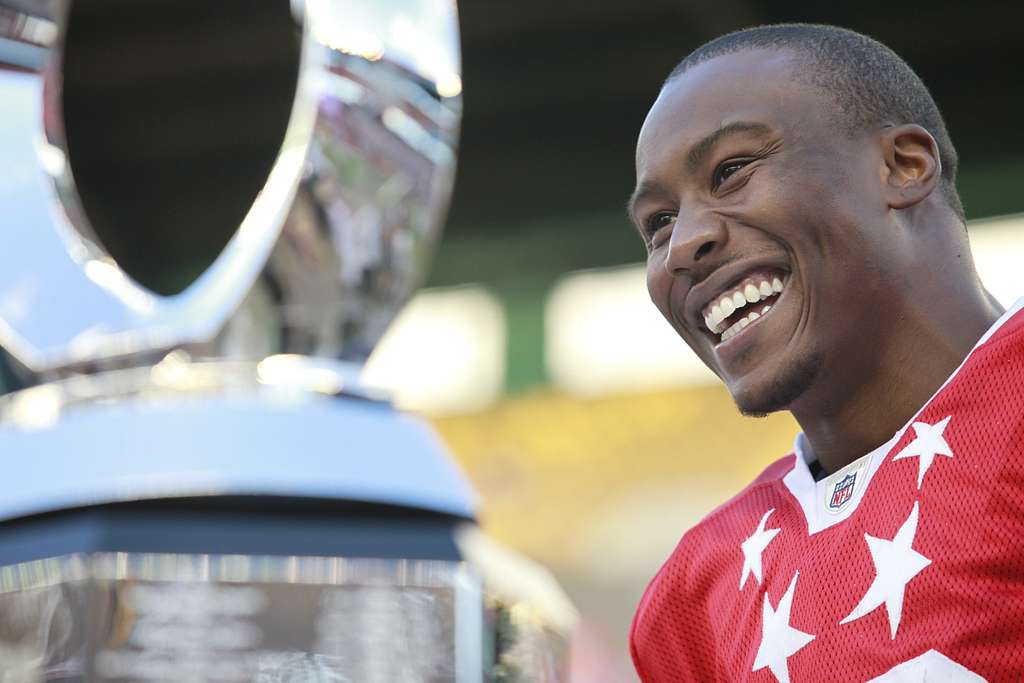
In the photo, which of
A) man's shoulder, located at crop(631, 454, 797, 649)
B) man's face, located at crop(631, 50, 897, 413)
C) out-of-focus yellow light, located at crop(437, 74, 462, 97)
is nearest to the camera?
man's face, located at crop(631, 50, 897, 413)

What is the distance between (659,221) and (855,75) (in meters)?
0.20

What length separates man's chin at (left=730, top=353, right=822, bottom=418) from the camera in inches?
46.1

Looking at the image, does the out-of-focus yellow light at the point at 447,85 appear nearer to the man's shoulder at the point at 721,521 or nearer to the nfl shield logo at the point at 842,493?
the man's shoulder at the point at 721,521

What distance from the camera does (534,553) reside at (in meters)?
6.64

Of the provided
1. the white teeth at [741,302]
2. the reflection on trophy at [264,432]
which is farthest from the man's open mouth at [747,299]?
the reflection on trophy at [264,432]

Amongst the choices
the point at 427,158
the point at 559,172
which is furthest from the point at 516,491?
the point at 427,158

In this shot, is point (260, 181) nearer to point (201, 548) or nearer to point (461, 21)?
point (461, 21)

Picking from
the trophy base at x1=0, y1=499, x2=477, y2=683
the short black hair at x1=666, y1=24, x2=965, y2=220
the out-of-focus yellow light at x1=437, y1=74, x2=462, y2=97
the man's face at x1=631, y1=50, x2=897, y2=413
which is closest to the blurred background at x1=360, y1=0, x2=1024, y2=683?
the out-of-focus yellow light at x1=437, y1=74, x2=462, y2=97

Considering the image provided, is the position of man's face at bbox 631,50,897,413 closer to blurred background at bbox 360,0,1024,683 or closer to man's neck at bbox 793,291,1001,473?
man's neck at bbox 793,291,1001,473

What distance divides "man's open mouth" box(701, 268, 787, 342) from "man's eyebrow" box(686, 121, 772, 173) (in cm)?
10

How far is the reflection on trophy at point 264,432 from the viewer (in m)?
1.51

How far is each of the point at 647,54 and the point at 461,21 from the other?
2.87 ft

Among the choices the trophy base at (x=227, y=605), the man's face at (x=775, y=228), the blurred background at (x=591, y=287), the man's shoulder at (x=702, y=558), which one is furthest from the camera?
the blurred background at (x=591, y=287)

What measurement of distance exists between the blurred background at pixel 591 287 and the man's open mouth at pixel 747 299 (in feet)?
16.4
